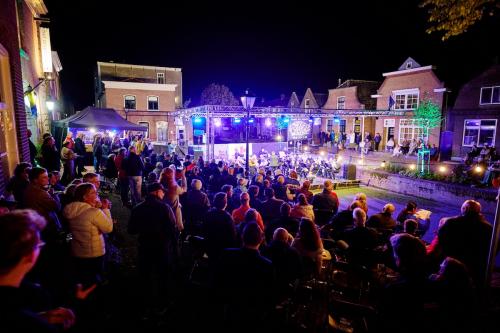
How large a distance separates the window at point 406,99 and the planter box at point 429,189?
544 inches

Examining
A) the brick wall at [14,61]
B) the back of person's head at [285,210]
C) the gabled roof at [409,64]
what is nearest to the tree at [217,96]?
the gabled roof at [409,64]

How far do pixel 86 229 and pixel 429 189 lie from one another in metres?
12.6

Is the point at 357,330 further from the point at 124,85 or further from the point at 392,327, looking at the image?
the point at 124,85

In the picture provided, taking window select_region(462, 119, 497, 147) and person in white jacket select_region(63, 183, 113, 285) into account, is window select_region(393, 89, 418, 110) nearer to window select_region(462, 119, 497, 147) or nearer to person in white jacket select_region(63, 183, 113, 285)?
window select_region(462, 119, 497, 147)

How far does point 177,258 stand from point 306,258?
2.25m

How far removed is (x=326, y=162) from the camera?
15914 millimetres

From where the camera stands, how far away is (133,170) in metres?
8.25

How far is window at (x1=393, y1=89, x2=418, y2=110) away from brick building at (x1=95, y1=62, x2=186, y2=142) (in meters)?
21.0

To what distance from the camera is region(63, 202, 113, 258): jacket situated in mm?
3545

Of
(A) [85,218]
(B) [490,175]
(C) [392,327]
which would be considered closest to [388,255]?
(C) [392,327]

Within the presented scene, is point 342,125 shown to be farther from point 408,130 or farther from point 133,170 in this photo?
point 133,170

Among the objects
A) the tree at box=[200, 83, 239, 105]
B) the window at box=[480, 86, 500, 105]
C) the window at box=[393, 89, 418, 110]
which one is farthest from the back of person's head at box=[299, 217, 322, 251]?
the tree at box=[200, 83, 239, 105]

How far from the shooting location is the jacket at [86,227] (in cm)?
354

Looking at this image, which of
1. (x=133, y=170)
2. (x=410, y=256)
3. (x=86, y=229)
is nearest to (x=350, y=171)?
(x=133, y=170)
